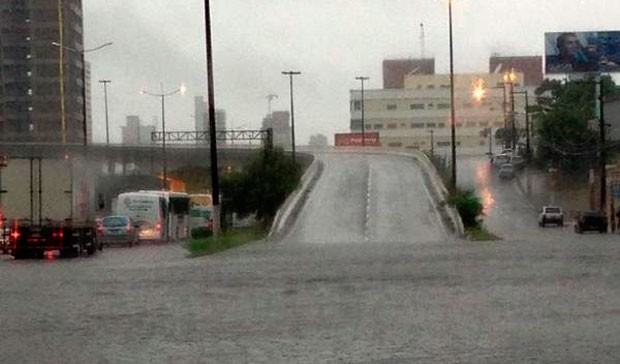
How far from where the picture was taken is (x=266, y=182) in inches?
3364

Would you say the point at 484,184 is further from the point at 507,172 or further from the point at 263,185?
the point at 263,185

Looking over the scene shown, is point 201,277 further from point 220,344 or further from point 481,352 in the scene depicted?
point 481,352

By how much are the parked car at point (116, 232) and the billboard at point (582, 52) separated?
62.8 metres

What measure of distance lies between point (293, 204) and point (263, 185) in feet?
22.9

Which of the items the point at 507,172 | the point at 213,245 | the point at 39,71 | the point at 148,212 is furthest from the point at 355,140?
the point at 213,245

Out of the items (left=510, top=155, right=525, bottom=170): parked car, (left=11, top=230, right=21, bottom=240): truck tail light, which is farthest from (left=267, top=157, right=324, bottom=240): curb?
A: (left=510, top=155, right=525, bottom=170): parked car

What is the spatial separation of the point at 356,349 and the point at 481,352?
4.75 feet

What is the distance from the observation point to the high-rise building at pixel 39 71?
134000 mm

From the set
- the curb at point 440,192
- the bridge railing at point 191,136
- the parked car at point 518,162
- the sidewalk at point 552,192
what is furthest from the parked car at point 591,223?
the parked car at point 518,162

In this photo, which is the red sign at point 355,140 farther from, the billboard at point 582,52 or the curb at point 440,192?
the billboard at point 582,52

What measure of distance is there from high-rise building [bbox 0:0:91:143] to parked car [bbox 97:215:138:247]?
75173 mm

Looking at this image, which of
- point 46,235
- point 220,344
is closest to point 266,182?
point 46,235

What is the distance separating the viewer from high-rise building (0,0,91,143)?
134 meters

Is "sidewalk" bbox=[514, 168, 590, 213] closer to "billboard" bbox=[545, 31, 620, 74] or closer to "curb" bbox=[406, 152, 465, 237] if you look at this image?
"curb" bbox=[406, 152, 465, 237]
